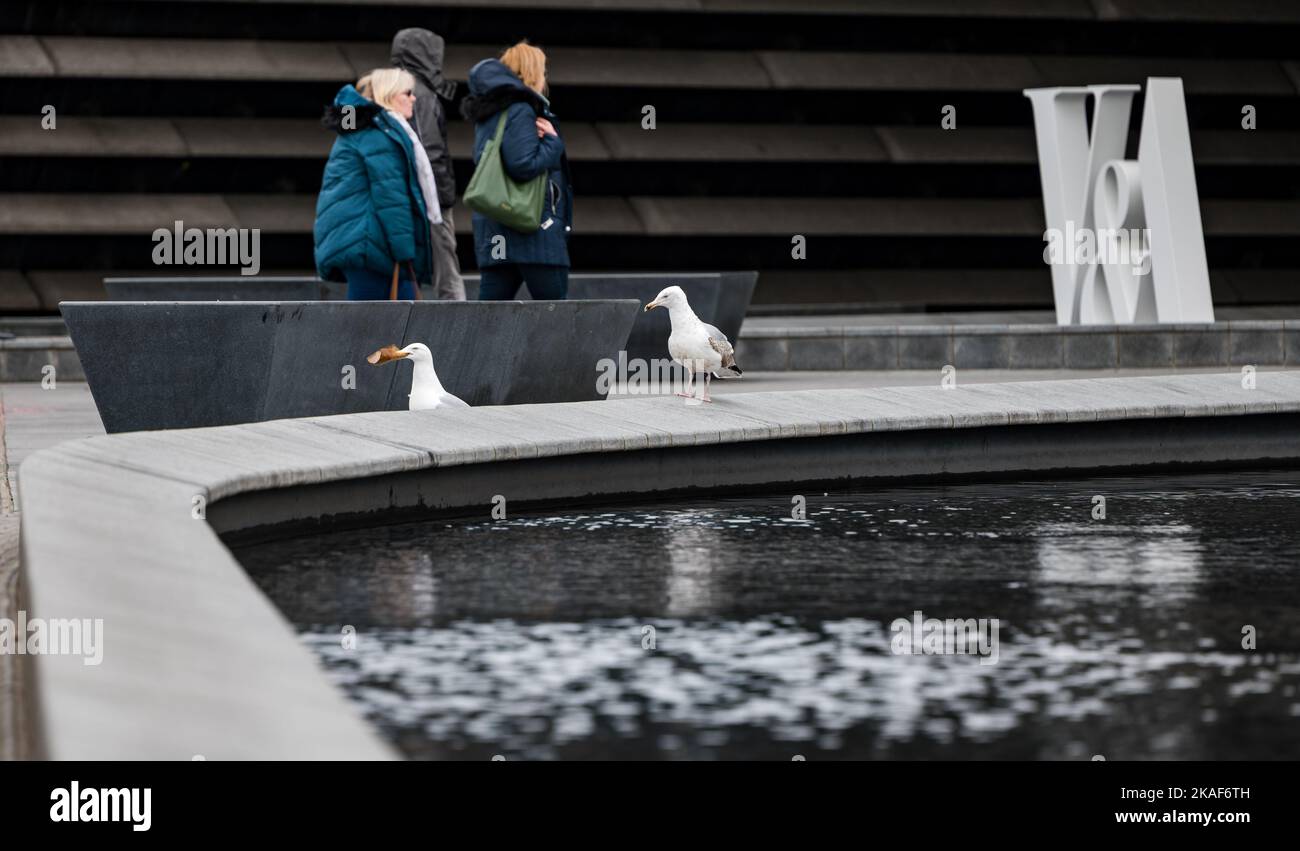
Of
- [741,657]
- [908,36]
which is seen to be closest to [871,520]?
[741,657]

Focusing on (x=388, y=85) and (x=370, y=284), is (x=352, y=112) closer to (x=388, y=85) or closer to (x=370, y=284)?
(x=388, y=85)

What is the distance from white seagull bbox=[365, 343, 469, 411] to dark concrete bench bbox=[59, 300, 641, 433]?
404 mm

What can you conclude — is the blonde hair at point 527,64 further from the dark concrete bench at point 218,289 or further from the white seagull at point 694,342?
the dark concrete bench at point 218,289

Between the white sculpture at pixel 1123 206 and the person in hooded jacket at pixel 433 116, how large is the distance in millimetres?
5585

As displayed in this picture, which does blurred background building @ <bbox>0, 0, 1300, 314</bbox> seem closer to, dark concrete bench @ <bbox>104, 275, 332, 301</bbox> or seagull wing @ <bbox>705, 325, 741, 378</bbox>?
dark concrete bench @ <bbox>104, 275, 332, 301</bbox>

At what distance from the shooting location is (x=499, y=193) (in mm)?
8906

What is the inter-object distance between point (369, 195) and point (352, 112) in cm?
32

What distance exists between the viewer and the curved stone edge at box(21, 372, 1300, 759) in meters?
2.98

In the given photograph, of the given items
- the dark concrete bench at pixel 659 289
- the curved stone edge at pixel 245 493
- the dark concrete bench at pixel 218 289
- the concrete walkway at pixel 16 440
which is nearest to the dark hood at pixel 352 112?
the concrete walkway at pixel 16 440

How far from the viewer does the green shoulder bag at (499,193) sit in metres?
8.90

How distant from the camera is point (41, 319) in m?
16.2
